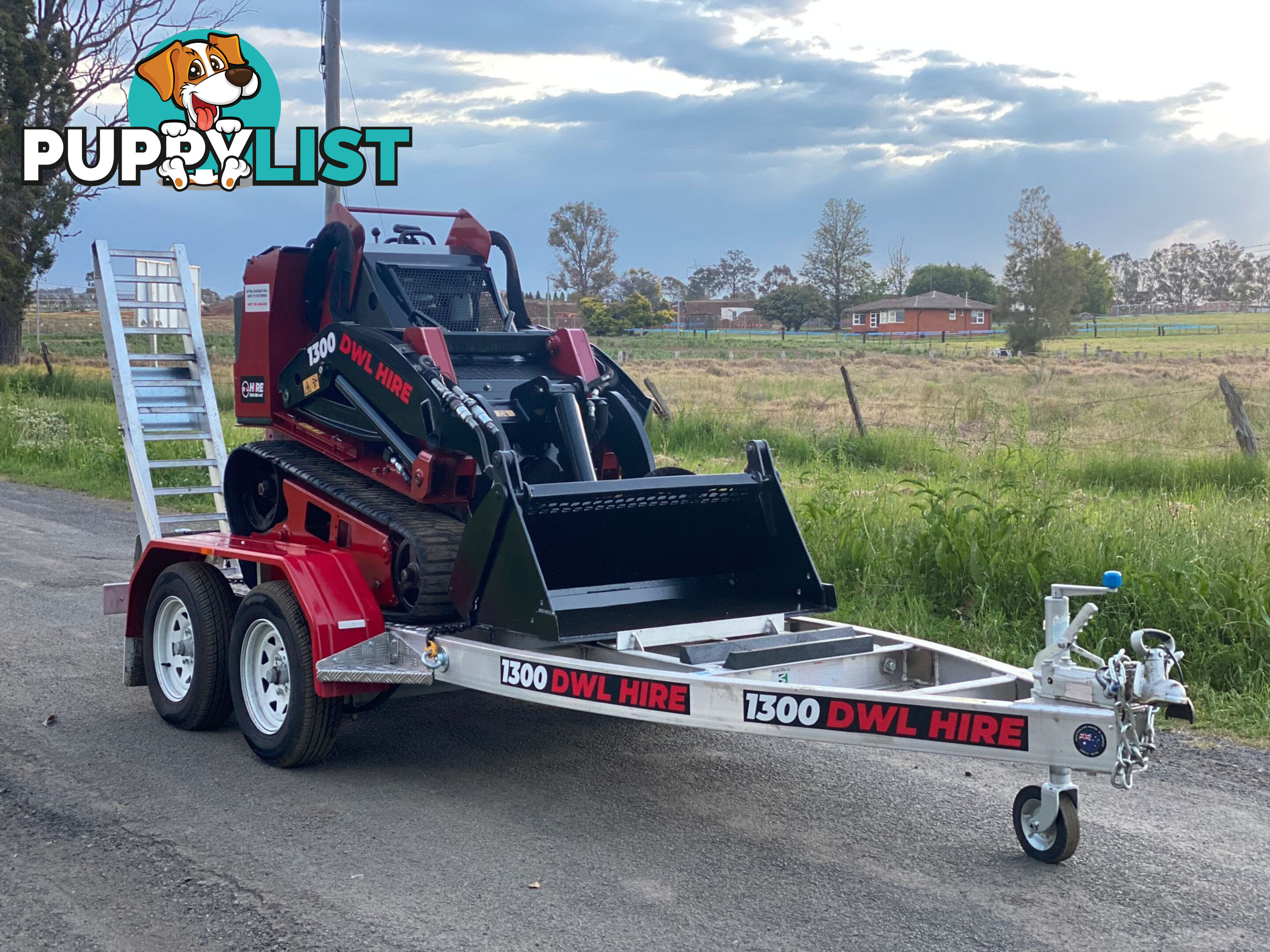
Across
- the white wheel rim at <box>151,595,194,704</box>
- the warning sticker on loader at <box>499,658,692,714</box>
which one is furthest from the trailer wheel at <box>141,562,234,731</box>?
the warning sticker on loader at <box>499,658,692,714</box>

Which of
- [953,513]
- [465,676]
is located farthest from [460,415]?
[953,513]

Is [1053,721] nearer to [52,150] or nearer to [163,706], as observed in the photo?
[163,706]

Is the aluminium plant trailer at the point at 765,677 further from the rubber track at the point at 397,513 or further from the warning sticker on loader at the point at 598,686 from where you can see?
the rubber track at the point at 397,513

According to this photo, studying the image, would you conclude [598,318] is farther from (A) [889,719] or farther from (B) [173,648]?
(A) [889,719]

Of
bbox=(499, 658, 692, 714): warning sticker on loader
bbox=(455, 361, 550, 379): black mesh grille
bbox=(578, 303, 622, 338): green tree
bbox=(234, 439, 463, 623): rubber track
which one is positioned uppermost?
bbox=(578, 303, 622, 338): green tree

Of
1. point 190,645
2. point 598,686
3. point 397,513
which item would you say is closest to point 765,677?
point 598,686

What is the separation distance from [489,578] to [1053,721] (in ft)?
7.64

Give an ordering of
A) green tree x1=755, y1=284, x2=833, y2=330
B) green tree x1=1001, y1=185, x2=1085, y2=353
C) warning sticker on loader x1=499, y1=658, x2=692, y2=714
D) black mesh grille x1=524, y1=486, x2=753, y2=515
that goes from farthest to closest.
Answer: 1. green tree x1=755, y1=284, x2=833, y2=330
2. green tree x1=1001, y1=185, x2=1085, y2=353
3. black mesh grille x1=524, y1=486, x2=753, y2=515
4. warning sticker on loader x1=499, y1=658, x2=692, y2=714

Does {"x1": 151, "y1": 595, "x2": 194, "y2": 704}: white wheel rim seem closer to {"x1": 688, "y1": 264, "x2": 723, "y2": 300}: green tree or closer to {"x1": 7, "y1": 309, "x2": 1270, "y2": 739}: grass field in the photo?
{"x1": 7, "y1": 309, "x2": 1270, "y2": 739}: grass field

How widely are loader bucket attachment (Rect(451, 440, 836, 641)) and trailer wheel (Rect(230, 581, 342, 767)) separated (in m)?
0.77

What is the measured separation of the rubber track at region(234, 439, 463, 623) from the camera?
5.55 metres

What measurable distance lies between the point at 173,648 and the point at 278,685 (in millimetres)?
1061

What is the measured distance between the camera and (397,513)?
5.86 m

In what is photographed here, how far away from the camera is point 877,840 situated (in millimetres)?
4836
